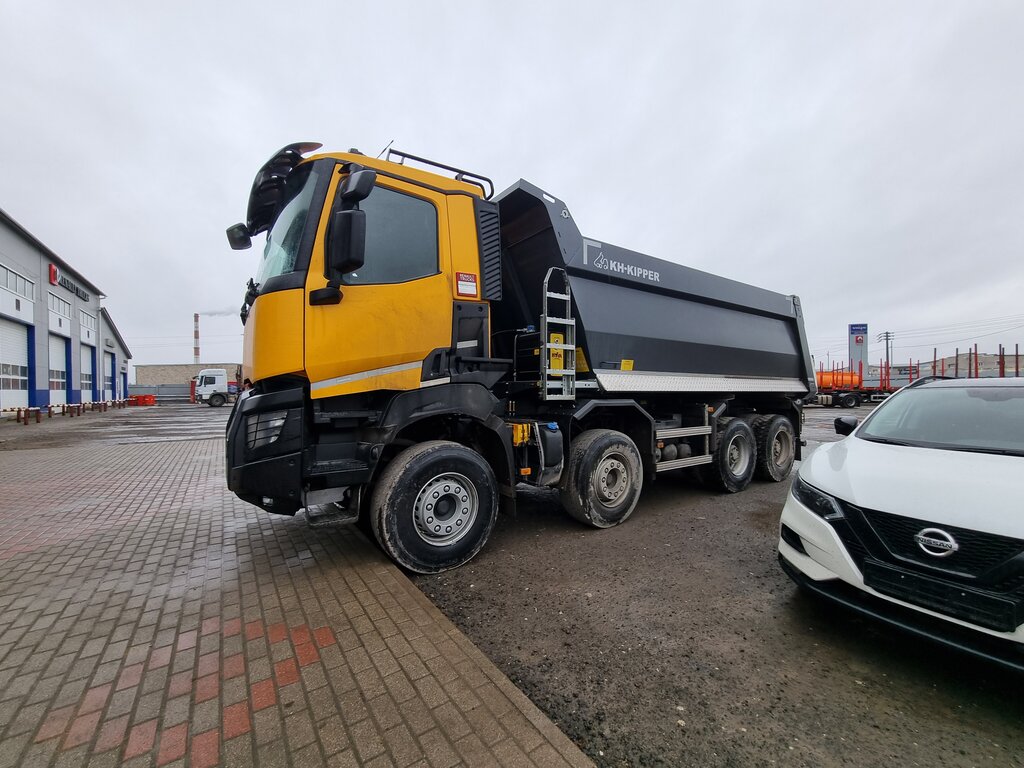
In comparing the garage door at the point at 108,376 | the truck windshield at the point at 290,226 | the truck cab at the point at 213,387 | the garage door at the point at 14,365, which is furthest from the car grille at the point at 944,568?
the garage door at the point at 108,376

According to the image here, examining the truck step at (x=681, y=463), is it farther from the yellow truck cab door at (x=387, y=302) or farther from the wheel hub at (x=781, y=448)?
the yellow truck cab door at (x=387, y=302)

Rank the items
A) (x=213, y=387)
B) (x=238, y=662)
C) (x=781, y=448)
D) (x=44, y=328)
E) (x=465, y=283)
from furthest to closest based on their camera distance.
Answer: (x=213, y=387) < (x=44, y=328) < (x=781, y=448) < (x=465, y=283) < (x=238, y=662)

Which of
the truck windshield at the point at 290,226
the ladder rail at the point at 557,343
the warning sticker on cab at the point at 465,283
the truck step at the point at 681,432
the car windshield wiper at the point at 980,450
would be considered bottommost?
the truck step at the point at 681,432

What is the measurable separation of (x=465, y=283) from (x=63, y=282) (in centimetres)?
3456

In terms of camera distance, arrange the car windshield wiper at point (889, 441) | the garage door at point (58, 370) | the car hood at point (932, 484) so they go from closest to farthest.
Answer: the car hood at point (932, 484) → the car windshield wiper at point (889, 441) → the garage door at point (58, 370)

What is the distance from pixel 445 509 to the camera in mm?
3670

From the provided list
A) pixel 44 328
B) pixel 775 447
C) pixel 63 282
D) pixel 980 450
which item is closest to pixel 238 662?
pixel 980 450

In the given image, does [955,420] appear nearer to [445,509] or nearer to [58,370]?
[445,509]

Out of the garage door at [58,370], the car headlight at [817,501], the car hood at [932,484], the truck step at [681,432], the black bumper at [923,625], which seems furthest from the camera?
the garage door at [58,370]

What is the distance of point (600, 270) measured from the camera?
15.5 feet

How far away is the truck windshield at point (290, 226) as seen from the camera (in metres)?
3.35

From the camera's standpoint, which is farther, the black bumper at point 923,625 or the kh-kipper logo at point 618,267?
the kh-kipper logo at point 618,267

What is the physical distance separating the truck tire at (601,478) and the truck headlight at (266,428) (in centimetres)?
267

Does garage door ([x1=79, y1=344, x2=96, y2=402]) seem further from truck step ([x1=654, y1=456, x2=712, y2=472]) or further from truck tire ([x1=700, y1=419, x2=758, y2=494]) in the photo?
truck tire ([x1=700, y1=419, x2=758, y2=494])
